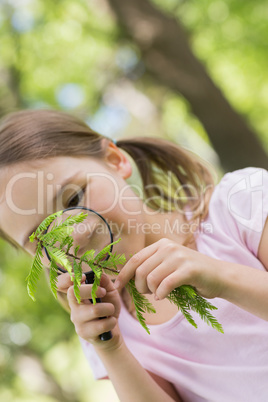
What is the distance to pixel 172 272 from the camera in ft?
5.24

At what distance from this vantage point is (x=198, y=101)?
6328 millimetres

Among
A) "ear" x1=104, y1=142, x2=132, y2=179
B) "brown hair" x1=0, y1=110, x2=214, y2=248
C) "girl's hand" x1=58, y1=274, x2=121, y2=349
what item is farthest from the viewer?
"ear" x1=104, y1=142, x2=132, y2=179

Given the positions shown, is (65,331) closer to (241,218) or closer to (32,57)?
(32,57)

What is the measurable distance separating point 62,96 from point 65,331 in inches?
206

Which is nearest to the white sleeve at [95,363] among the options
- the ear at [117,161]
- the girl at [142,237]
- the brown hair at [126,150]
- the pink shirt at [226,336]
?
the girl at [142,237]

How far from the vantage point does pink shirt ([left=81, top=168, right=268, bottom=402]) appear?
222 centimetres

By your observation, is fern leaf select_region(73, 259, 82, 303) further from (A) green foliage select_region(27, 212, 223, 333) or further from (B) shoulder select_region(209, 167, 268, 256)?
(B) shoulder select_region(209, 167, 268, 256)

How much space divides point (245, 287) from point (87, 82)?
978cm

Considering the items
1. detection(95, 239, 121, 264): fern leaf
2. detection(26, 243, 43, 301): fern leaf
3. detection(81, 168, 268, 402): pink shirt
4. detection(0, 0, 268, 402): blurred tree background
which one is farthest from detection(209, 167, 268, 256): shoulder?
detection(0, 0, 268, 402): blurred tree background

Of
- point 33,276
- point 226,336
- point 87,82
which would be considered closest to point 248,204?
point 226,336

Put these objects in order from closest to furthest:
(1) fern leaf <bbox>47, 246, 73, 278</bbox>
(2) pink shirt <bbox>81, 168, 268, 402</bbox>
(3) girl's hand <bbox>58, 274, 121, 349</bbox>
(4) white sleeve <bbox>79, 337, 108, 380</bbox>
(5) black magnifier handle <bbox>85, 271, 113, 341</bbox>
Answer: (1) fern leaf <bbox>47, 246, 73, 278</bbox>, (5) black magnifier handle <bbox>85, 271, 113, 341</bbox>, (3) girl's hand <bbox>58, 274, 121, 349</bbox>, (2) pink shirt <bbox>81, 168, 268, 402</bbox>, (4) white sleeve <bbox>79, 337, 108, 380</bbox>

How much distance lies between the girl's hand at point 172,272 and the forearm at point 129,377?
0.73 metres

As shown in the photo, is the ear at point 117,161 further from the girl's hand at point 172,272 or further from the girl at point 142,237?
the girl's hand at point 172,272

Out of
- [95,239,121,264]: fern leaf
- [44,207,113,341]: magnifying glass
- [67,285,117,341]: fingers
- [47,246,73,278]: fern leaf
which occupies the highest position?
[47,246,73,278]: fern leaf
